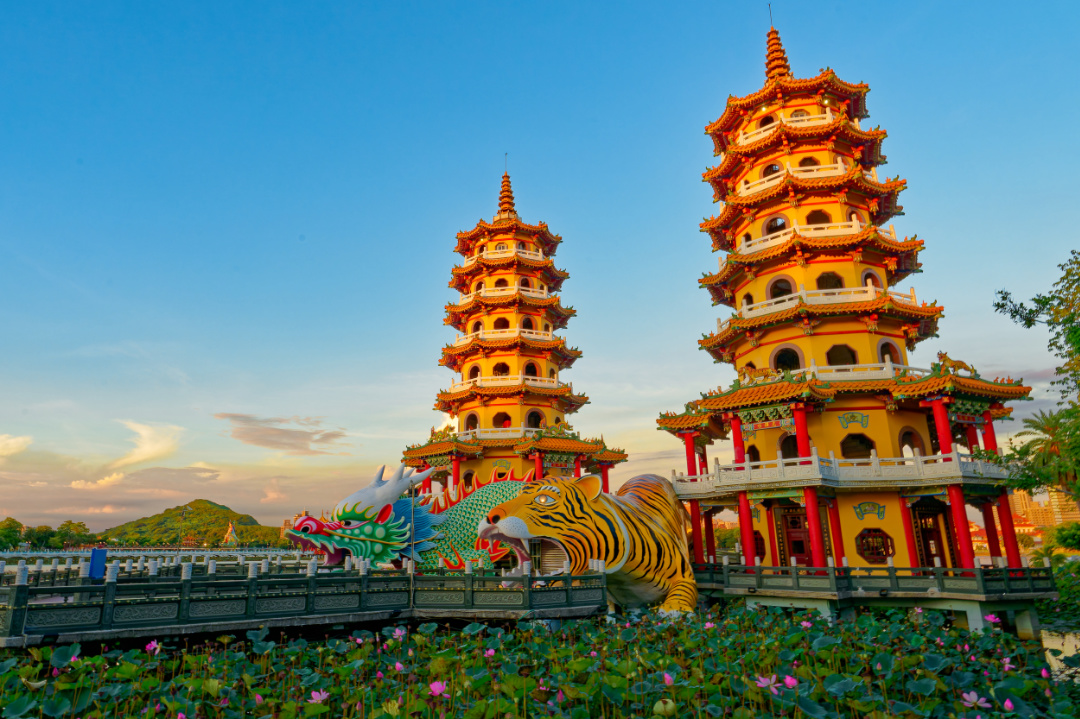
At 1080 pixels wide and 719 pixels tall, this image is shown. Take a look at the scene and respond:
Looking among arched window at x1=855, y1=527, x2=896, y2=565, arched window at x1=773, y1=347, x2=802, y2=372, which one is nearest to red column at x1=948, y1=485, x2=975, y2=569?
arched window at x1=855, y1=527, x2=896, y2=565

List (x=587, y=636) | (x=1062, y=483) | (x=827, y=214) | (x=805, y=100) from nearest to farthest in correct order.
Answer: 1. (x=587, y=636)
2. (x=1062, y=483)
3. (x=827, y=214)
4. (x=805, y=100)

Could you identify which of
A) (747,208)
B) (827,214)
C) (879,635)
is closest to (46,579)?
(879,635)

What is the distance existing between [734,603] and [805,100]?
19.3m

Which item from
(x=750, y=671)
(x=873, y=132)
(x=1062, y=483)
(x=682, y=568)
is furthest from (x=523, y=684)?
(x=873, y=132)

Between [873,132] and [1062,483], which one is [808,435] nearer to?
[1062,483]

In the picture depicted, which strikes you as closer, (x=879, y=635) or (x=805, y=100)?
(x=879, y=635)

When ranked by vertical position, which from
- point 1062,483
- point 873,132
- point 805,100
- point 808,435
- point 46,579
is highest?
point 805,100

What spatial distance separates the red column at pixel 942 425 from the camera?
18.3 metres

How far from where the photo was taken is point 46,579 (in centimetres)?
1812

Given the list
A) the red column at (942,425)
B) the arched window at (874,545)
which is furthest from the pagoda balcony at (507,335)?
the red column at (942,425)

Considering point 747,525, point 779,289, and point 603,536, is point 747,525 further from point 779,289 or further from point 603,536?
point 779,289

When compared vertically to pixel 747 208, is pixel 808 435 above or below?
below

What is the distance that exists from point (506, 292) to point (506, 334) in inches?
91.0

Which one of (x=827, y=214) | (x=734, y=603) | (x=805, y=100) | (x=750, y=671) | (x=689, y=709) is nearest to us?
(x=689, y=709)
